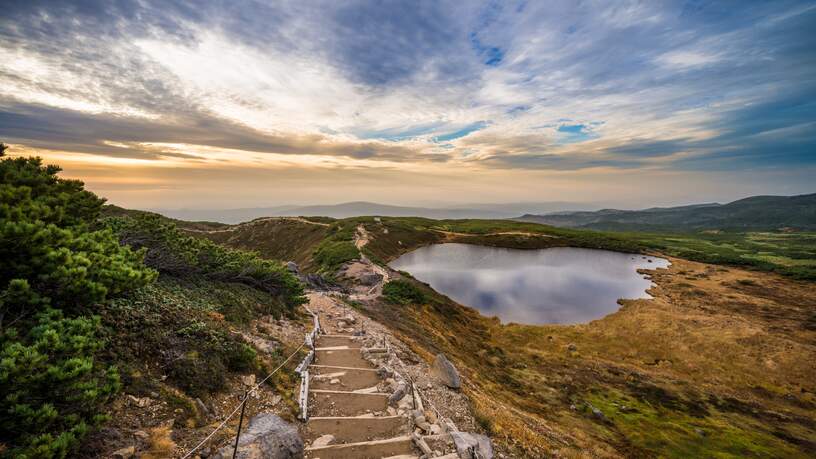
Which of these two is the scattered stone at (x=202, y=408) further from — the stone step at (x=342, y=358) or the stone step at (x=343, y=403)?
the stone step at (x=342, y=358)

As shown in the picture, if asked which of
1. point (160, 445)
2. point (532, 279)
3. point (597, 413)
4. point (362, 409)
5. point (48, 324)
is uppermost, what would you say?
point (48, 324)

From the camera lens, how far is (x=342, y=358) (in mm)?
15352

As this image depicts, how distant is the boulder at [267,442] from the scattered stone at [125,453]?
144 centimetres

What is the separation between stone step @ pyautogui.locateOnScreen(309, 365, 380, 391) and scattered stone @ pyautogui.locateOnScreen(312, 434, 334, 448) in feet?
10.1

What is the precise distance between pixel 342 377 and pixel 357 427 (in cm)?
362

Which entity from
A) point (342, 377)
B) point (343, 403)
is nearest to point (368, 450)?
point (343, 403)

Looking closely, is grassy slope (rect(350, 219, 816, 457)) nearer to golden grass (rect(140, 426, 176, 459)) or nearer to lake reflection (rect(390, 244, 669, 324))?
lake reflection (rect(390, 244, 669, 324))

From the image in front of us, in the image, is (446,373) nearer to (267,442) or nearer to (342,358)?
(342,358)

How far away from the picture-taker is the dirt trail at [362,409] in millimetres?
8898

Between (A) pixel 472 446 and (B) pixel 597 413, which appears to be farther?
(B) pixel 597 413

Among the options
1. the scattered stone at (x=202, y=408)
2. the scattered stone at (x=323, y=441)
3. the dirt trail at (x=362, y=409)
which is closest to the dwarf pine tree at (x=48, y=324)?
the scattered stone at (x=202, y=408)

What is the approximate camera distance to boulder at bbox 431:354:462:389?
49.2ft

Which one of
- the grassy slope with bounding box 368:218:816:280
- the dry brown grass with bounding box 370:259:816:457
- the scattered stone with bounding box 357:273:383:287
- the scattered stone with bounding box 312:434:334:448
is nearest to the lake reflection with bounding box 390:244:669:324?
the dry brown grass with bounding box 370:259:816:457

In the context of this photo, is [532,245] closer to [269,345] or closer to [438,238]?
[438,238]
